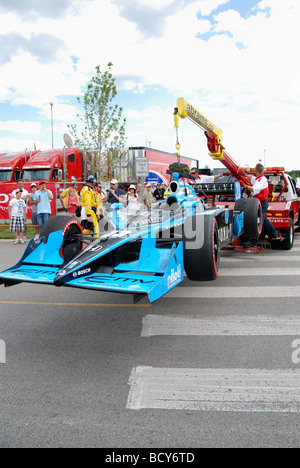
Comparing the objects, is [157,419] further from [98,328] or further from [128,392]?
[98,328]

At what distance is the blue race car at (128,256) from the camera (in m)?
3.64

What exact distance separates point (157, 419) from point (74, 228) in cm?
296

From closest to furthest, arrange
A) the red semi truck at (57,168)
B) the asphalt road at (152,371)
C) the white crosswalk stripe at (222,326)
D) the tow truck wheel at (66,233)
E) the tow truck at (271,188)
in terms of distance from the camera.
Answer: the asphalt road at (152,371), the white crosswalk stripe at (222,326), the tow truck wheel at (66,233), the tow truck at (271,188), the red semi truck at (57,168)

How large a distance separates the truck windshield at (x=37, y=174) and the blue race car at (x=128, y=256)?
1355cm

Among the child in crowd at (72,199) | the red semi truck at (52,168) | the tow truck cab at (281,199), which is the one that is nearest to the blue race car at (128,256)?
the tow truck cab at (281,199)

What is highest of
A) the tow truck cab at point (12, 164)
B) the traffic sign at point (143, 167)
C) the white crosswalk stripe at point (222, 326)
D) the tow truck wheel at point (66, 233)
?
the tow truck cab at point (12, 164)

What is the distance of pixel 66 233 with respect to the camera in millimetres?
4812

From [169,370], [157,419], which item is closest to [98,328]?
[169,370]

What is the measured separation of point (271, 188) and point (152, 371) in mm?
8002

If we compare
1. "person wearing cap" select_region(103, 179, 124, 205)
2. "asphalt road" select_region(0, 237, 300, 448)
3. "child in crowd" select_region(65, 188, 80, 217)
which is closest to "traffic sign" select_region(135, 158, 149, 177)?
"person wearing cap" select_region(103, 179, 124, 205)

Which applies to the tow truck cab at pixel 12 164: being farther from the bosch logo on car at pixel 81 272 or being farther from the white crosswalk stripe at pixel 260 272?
the bosch logo on car at pixel 81 272

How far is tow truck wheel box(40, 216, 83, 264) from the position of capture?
15.3 ft

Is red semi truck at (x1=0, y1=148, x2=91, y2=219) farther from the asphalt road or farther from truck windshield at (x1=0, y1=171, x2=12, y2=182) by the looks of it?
the asphalt road
